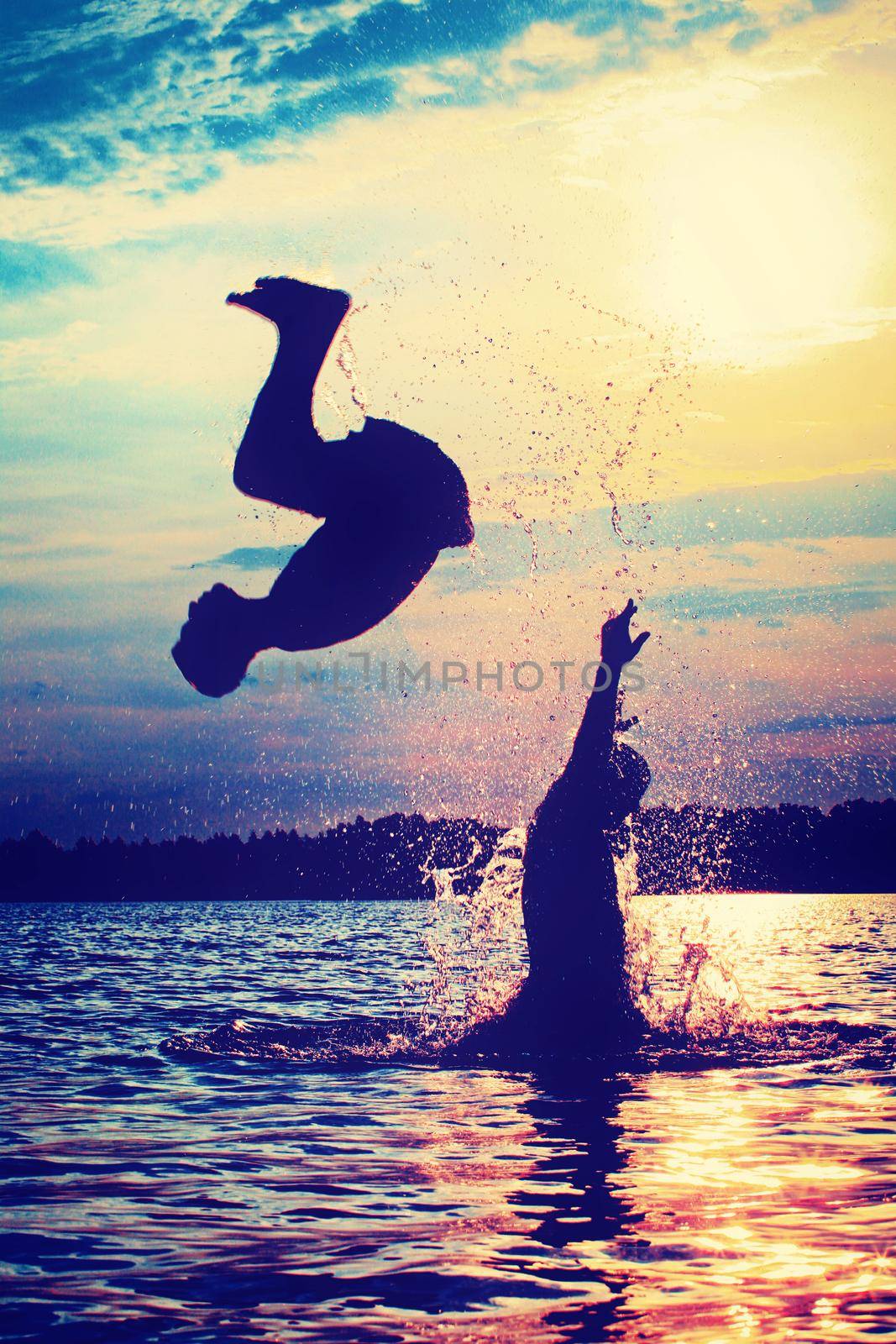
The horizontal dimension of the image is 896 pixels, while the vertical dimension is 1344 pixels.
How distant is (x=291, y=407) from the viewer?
19.9ft

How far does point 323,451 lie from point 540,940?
10.9 meters

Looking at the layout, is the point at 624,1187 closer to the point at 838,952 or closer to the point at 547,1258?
the point at 547,1258

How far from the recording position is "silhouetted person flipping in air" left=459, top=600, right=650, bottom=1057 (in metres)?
Answer: 15.1

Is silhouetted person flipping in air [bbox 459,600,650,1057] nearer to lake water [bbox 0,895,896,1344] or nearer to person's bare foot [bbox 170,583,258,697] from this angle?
lake water [bbox 0,895,896,1344]

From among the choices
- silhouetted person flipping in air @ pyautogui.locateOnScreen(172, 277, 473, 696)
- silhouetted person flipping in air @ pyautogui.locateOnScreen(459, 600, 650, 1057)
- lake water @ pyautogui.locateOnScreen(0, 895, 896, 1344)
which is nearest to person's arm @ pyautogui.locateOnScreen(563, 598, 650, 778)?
silhouetted person flipping in air @ pyautogui.locateOnScreen(459, 600, 650, 1057)

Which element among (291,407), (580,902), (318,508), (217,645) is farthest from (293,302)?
(580,902)

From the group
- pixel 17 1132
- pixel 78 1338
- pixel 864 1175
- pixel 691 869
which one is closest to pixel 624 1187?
pixel 864 1175

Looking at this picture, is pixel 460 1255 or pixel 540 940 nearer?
pixel 460 1255

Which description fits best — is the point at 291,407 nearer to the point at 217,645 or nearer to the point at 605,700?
the point at 217,645

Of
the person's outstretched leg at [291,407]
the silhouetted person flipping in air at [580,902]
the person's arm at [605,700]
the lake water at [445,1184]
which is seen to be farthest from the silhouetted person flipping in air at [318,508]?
the silhouetted person flipping in air at [580,902]

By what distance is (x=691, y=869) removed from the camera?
17.4 meters

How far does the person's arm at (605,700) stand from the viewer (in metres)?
13.4

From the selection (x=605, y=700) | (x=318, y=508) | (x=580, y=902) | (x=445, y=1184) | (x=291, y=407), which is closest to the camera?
(x=318, y=508)

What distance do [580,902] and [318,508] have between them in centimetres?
1045
